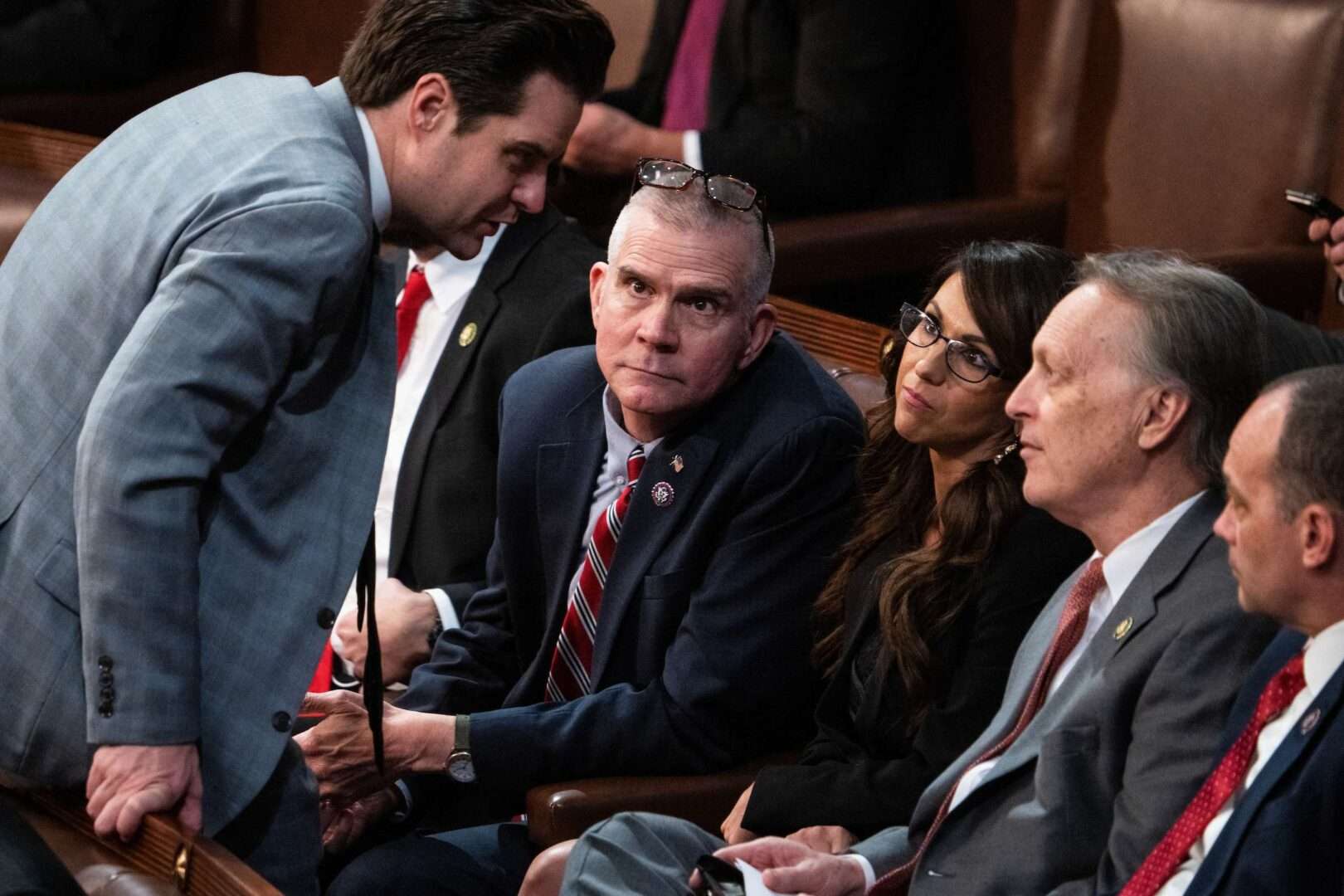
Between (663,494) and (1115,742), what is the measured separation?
2.40 feet

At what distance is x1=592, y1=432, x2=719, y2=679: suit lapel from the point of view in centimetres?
233

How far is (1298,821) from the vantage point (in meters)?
1.52

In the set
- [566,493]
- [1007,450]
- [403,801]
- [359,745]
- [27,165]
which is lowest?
[403,801]

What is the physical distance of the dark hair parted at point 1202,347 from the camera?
1824 millimetres

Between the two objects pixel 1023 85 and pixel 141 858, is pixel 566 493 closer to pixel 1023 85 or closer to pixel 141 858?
pixel 141 858

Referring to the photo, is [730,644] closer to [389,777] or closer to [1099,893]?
[389,777]

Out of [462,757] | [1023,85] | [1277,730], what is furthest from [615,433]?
[1023,85]

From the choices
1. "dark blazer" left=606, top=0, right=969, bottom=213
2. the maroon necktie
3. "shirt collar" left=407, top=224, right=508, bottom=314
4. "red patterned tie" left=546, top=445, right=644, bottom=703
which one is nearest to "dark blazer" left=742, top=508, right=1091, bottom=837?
"red patterned tie" left=546, top=445, right=644, bottom=703

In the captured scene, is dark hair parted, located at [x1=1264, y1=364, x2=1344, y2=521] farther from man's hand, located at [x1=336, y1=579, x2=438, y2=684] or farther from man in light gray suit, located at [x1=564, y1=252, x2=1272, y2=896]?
man's hand, located at [x1=336, y1=579, x2=438, y2=684]

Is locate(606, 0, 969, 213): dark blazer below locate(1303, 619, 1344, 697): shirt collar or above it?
below

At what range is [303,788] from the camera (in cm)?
205

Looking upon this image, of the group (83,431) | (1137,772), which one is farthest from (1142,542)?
(83,431)

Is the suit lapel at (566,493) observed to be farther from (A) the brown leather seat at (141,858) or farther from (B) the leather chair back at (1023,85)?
(B) the leather chair back at (1023,85)

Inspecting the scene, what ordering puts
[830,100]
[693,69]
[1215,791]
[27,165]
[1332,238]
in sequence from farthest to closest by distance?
1. [693,69]
2. [27,165]
3. [830,100]
4. [1332,238]
5. [1215,791]
